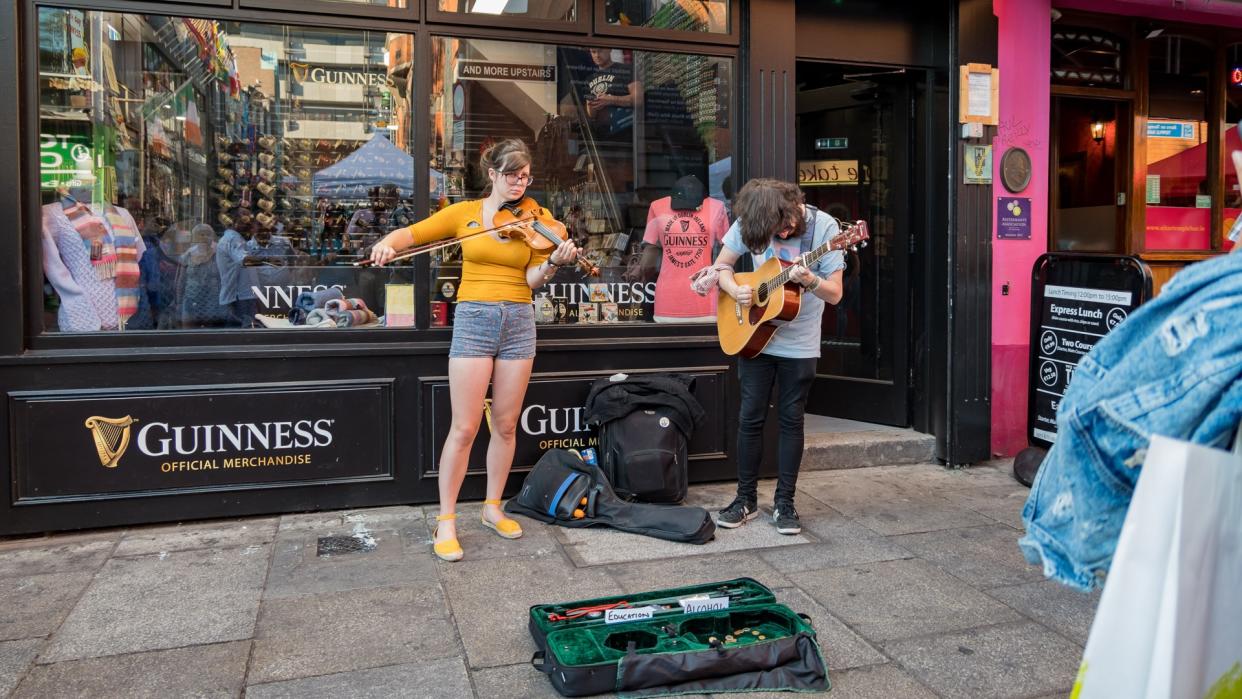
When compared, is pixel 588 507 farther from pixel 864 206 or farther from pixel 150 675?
pixel 864 206

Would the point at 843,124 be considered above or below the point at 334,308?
above

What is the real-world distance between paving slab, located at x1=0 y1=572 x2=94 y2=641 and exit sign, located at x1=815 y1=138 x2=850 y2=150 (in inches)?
217

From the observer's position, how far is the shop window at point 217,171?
481 cm

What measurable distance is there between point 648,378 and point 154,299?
8.86 feet

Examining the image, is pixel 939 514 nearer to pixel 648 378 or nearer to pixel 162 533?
pixel 648 378

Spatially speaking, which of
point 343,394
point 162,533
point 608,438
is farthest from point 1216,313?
point 162,533

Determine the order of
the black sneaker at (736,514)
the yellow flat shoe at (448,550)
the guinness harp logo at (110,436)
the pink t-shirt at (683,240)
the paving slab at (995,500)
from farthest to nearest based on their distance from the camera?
the pink t-shirt at (683,240) → the paving slab at (995,500) → the black sneaker at (736,514) → the guinness harp logo at (110,436) → the yellow flat shoe at (448,550)

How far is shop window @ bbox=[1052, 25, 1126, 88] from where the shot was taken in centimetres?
668

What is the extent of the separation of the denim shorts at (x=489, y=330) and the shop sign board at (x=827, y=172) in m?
3.50

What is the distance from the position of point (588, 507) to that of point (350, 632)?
5.34ft

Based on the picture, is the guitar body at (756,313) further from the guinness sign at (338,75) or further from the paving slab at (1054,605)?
the guinness sign at (338,75)

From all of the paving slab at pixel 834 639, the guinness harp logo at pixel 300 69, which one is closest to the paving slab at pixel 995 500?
the paving slab at pixel 834 639

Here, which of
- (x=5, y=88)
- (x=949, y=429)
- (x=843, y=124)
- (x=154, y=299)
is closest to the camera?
(x=5, y=88)

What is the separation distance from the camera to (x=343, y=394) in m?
5.08
